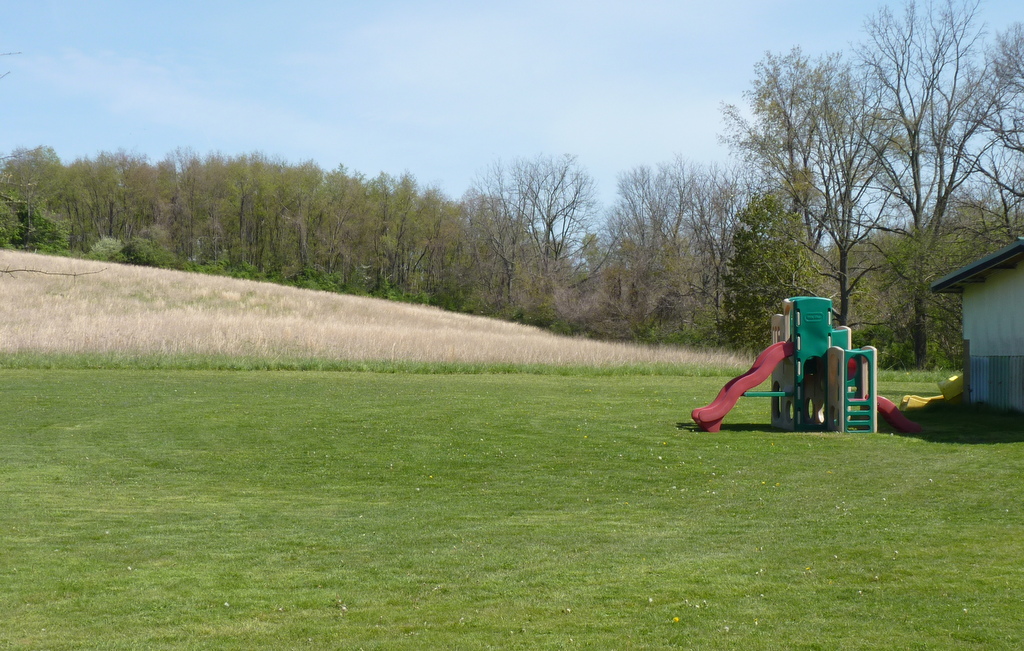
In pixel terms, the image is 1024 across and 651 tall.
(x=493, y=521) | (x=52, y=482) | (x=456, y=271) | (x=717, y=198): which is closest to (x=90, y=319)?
(x=52, y=482)

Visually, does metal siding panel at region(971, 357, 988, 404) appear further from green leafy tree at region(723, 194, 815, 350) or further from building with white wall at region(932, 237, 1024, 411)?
green leafy tree at region(723, 194, 815, 350)

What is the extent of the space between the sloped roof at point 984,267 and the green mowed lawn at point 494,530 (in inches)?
133

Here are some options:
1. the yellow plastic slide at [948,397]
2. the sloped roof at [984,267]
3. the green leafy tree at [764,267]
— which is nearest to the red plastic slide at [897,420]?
the sloped roof at [984,267]

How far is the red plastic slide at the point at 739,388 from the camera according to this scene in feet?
56.0

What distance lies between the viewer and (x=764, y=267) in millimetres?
46688

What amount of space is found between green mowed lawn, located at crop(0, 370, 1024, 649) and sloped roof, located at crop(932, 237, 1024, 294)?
3382mm

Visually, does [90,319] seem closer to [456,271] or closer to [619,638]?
[619,638]

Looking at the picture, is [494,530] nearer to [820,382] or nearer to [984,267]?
[820,382]

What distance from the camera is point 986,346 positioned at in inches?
840

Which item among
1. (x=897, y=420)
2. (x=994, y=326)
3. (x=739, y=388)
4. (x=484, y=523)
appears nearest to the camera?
(x=484, y=523)

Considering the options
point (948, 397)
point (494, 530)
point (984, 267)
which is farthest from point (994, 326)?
point (494, 530)

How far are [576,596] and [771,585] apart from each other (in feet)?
5.20

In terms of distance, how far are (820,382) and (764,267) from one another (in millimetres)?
30165

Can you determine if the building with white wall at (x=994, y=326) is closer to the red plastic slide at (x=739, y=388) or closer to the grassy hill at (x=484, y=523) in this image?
the grassy hill at (x=484, y=523)
